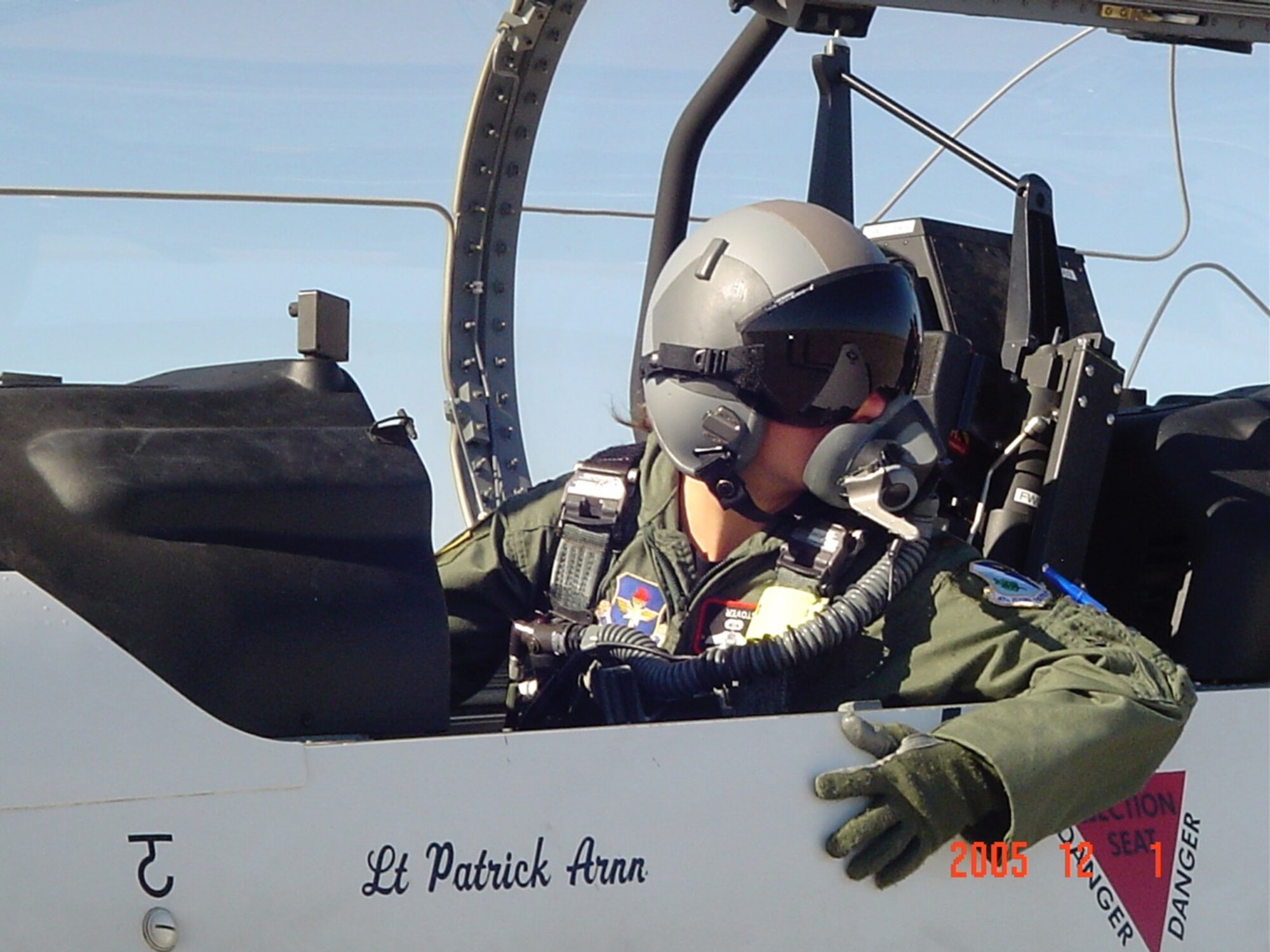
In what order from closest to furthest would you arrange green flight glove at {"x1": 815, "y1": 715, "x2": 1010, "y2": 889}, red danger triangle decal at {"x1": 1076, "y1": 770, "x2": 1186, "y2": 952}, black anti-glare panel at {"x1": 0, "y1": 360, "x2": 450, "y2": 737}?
black anti-glare panel at {"x1": 0, "y1": 360, "x2": 450, "y2": 737} < green flight glove at {"x1": 815, "y1": 715, "x2": 1010, "y2": 889} < red danger triangle decal at {"x1": 1076, "y1": 770, "x2": 1186, "y2": 952}

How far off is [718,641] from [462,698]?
40cm

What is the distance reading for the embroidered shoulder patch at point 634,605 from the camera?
173 centimetres

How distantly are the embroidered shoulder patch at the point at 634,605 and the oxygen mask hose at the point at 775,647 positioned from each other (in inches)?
5.7

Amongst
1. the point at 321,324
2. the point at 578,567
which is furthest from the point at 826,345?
the point at 321,324

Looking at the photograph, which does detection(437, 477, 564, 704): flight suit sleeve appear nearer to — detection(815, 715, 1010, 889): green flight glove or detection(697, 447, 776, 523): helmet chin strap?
detection(697, 447, 776, 523): helmet chin strap

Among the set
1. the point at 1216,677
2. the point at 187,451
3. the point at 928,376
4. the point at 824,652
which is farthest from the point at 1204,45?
the point at 187,451

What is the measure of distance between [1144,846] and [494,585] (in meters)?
0.88

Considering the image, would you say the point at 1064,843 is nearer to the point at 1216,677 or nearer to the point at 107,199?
the point at 1216,677

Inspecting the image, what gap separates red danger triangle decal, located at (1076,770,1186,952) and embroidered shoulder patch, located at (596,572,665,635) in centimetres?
56

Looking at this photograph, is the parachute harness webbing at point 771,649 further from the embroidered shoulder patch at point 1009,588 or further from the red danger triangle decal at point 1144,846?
the red danger triangle decal at point 1144,846

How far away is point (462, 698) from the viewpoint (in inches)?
73.2

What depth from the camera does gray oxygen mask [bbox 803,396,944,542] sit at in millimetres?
1525

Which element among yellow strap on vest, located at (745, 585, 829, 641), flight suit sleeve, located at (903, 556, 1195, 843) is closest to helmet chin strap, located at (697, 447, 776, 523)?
yellow strap on vest, located at (745, 585, 829, 641)
